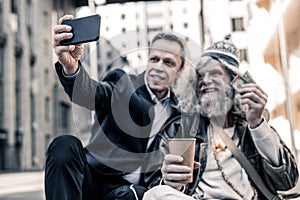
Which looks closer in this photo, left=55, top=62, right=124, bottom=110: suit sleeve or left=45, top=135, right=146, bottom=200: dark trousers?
left=45, top=135, right=146, bottom=200: dark trousers

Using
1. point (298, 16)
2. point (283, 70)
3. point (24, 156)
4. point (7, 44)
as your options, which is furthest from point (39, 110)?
point (283, 70)

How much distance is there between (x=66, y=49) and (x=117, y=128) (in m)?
0.38

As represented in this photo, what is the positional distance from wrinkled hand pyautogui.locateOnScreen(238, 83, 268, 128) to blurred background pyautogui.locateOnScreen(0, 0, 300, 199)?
0.30 meters

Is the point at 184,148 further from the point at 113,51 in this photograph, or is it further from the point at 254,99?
the point at 113,51

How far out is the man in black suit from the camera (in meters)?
1.74

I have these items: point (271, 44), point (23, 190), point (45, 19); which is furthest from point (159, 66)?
point (45, 19)

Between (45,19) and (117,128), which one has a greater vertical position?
(45,19)

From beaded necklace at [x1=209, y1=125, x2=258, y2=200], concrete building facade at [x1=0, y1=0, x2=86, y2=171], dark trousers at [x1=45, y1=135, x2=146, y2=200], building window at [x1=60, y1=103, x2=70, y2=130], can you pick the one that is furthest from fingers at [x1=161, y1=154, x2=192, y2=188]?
building window at [x1=60, y1=103, x2=70, y2=130]

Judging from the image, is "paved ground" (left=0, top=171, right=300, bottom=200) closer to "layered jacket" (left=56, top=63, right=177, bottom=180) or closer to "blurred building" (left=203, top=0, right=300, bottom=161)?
"layered jacket" (left=56, top=63, right=177, bottom=180)

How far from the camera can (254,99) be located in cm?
161

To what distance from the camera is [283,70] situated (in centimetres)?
266

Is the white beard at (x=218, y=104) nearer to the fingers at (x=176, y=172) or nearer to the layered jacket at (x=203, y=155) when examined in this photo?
the layered jacket at (x=203, y=155)

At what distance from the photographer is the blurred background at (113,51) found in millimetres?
2074

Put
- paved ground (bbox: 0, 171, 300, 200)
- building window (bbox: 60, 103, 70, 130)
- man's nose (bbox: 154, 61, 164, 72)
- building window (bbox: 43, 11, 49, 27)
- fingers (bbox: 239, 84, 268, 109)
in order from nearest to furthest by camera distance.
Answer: fingers (bbox: 239, 84, 268, 109) < man's nose (bbox: 154, 61, 164, 72) < paved ground (bbox: 0, 171, 300, 200) < building window (bbox: 43, 11, 49, 27) < building window (bbox: 60, 103, 70, 130)
